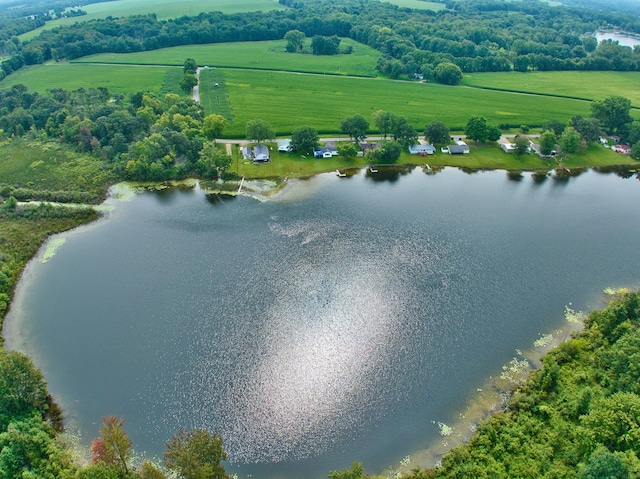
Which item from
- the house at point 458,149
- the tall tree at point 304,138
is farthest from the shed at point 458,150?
the tall tree at point 304,138

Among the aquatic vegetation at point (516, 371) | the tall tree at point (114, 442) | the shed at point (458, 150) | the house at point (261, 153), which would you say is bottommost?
the aquatic vegetation at point (516, 371)

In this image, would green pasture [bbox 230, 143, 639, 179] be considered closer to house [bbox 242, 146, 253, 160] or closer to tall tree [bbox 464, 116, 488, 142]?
house [bbox 242, 146, 253, 160]

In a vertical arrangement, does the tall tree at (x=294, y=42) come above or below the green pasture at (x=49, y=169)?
above

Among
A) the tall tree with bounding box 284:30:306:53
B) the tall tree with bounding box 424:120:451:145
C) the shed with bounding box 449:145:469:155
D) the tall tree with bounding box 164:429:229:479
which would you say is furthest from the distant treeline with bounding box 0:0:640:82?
the tall tree with bounding box 164:429:229:479

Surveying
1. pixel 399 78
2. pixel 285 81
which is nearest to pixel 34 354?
pixel 285 81

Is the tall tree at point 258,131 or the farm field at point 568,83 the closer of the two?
the tall tree at point 258,131

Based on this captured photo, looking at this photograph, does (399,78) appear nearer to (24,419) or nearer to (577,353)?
(577,353)

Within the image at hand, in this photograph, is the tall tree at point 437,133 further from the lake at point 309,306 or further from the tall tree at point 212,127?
the tall tree at point 212,127

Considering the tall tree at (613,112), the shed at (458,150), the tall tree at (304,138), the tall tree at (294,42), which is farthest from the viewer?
the tall tree at (294,42)
